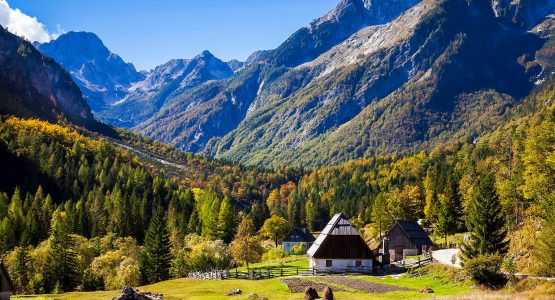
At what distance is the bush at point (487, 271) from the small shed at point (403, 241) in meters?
54.9

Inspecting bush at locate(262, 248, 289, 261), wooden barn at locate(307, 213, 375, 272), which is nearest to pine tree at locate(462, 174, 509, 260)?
wooden barn at locate(307, 213, 375, 272)

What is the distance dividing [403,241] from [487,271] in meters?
57.2

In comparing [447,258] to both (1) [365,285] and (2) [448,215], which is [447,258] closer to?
(1) [365,285]

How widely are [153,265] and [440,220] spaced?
194 ft

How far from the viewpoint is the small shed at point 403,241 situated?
11431 centimetres

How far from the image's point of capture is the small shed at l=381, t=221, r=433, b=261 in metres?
114

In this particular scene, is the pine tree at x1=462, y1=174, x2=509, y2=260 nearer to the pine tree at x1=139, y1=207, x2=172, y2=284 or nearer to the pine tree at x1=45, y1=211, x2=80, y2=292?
the pine tree at x1=139, y1=207, x2=172, y2=284

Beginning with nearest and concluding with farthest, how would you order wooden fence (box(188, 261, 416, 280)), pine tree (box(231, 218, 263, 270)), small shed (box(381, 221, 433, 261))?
1. wooden fence (box(188, 261, 416, 280))
2. pine tree (box(231, 218, 263, 270))
3. small shed (box(381, 221, 433, 261))

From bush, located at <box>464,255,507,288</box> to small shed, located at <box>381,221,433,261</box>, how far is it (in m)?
54.9

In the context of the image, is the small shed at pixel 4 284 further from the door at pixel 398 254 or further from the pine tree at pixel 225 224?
the pine tree at pixel 225 224

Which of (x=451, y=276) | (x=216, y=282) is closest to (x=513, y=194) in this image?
→ (x=451, y=276)

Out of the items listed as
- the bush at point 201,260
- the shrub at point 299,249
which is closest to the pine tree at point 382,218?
the shrub at point 299,249

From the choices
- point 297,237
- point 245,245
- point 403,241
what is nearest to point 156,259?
point 245,245

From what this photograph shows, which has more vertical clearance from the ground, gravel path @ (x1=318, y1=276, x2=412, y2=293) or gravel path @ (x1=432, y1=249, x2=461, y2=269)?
gravel path @ (x1=432, y1=249, x2=461, y2=269)
